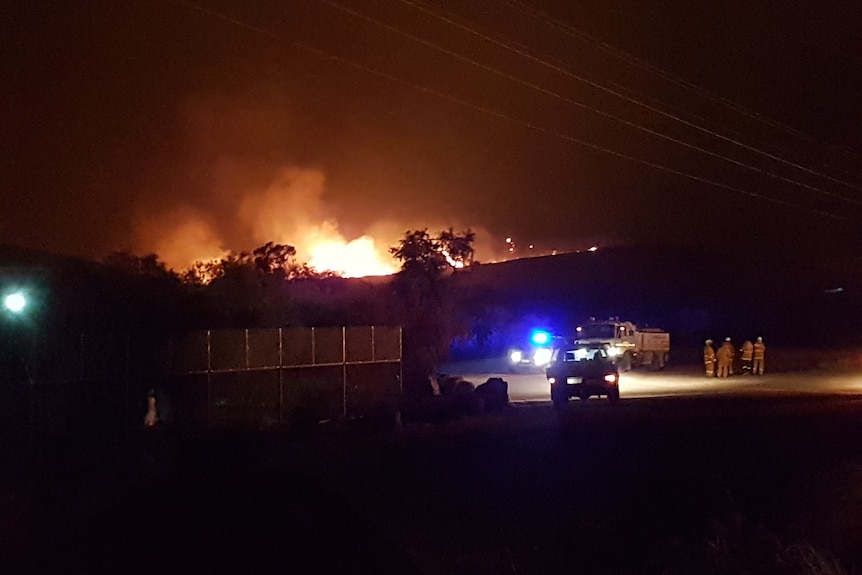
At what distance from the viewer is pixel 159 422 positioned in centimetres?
2298

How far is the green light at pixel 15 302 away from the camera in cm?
2273

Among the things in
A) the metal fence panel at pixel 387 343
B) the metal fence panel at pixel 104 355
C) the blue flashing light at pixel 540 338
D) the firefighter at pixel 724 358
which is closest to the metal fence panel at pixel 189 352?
the metal fence panel at pixel 104 355

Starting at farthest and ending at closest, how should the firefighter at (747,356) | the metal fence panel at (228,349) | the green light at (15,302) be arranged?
the firefighter at (747,356)
the metal fence panel at (228,349)
the green light at (15,302)

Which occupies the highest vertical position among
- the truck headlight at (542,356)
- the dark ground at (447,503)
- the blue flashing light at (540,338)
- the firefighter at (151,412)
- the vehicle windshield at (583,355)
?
the blue flashing light at (540,338)

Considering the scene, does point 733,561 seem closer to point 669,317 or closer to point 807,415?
point 807,415

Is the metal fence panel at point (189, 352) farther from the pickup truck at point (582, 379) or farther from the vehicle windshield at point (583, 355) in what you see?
the vehicle windshield at point (583, 355)

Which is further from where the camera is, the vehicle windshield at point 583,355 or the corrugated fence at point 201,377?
the vehicle windshield at point 583,355

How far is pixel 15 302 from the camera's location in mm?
22906

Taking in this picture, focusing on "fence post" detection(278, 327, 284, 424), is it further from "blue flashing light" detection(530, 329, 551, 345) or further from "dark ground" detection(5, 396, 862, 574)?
"blue flashing light" detection(530, 329, 551, 345)

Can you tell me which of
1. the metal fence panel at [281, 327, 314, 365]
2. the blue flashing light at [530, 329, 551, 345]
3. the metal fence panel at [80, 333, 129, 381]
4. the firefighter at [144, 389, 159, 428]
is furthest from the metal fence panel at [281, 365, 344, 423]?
the blue flashing light at [530, 329, 551, 345]

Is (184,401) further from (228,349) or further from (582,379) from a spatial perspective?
(582,379)

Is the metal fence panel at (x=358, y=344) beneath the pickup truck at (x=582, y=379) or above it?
above

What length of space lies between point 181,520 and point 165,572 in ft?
5.94

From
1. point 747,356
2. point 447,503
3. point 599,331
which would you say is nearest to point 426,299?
point 599,331
